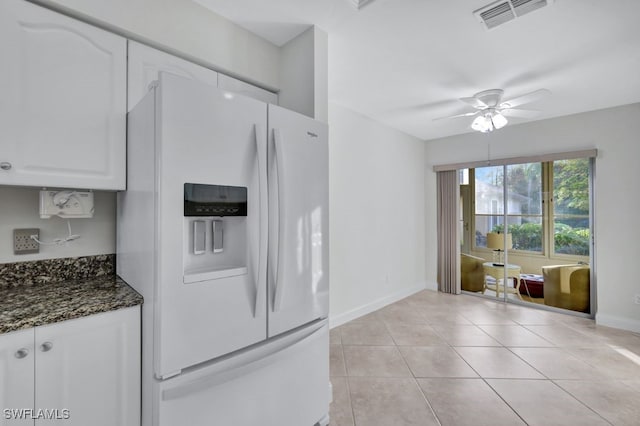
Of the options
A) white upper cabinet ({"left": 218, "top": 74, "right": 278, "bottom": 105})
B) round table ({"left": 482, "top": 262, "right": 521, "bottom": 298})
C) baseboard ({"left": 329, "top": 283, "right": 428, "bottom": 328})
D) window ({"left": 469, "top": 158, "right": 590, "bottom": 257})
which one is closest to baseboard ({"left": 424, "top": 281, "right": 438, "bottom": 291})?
baseboard ({"left": 329, "top": 283, "right": 428, "bottom": 328})

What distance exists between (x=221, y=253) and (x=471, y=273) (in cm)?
451

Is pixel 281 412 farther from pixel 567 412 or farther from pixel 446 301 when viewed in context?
Answer: pixel 446 301

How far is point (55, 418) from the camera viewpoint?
3.43 ft

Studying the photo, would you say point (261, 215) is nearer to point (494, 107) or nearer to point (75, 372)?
point (75, 372)

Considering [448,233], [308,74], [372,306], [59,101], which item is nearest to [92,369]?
[59,101]

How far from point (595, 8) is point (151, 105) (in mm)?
2579

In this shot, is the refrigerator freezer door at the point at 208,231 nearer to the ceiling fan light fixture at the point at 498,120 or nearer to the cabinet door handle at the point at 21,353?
the cabinet door handle at the point at 21,353

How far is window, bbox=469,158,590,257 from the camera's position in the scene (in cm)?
369

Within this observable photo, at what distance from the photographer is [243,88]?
1.97 m

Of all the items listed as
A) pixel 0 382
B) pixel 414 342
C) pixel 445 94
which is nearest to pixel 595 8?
pixel 445 94

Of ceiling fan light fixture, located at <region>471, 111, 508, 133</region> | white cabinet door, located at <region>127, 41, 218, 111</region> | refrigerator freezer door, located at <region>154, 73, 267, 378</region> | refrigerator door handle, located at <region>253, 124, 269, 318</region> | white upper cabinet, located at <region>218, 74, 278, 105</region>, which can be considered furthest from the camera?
ceiling fan light fixture, located at <region>471, 111, 508, 133</region>

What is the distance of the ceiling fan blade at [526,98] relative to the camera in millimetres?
2541

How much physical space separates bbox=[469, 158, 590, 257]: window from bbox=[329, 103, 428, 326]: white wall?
3.19 ft

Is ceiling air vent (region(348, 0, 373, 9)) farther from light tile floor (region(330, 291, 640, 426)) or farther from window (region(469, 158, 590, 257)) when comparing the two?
window (region(469, 158, 590, 257))
